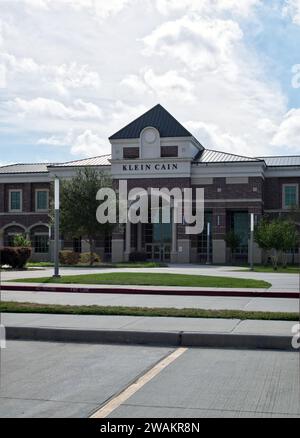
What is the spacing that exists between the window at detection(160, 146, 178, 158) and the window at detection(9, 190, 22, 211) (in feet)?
57.9

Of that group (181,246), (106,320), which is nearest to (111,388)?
(106,320)

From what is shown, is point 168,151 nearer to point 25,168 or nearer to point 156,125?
point 156,125

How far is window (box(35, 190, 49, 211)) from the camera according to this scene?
66.6 metres

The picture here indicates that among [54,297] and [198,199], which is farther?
[198,199]

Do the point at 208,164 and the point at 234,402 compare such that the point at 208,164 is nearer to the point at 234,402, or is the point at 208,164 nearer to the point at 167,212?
the point at 167,212

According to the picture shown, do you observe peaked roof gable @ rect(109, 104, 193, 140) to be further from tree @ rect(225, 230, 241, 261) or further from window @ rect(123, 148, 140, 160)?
tree @ rect(225, 230, 241, 261)

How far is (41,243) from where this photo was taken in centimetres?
6594

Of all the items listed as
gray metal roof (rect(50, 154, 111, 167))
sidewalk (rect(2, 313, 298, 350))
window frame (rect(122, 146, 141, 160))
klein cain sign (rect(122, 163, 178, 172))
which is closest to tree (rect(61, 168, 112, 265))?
klein cain sign (rect(122, 163, 178, 172))

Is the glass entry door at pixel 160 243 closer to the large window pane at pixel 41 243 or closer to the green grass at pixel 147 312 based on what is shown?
the large window pane at pixel 41 243

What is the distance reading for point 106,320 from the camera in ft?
37.1

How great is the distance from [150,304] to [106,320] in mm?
3607

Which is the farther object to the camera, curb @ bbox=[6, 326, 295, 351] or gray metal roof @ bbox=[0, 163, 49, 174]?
gray metal roof @ bbox=[0, 163, 49, 174]

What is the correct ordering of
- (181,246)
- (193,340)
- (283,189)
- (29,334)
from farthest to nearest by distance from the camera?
(283,189)
(181,246)
(29,334)
(193,340)

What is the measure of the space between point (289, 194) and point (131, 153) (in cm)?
1652
